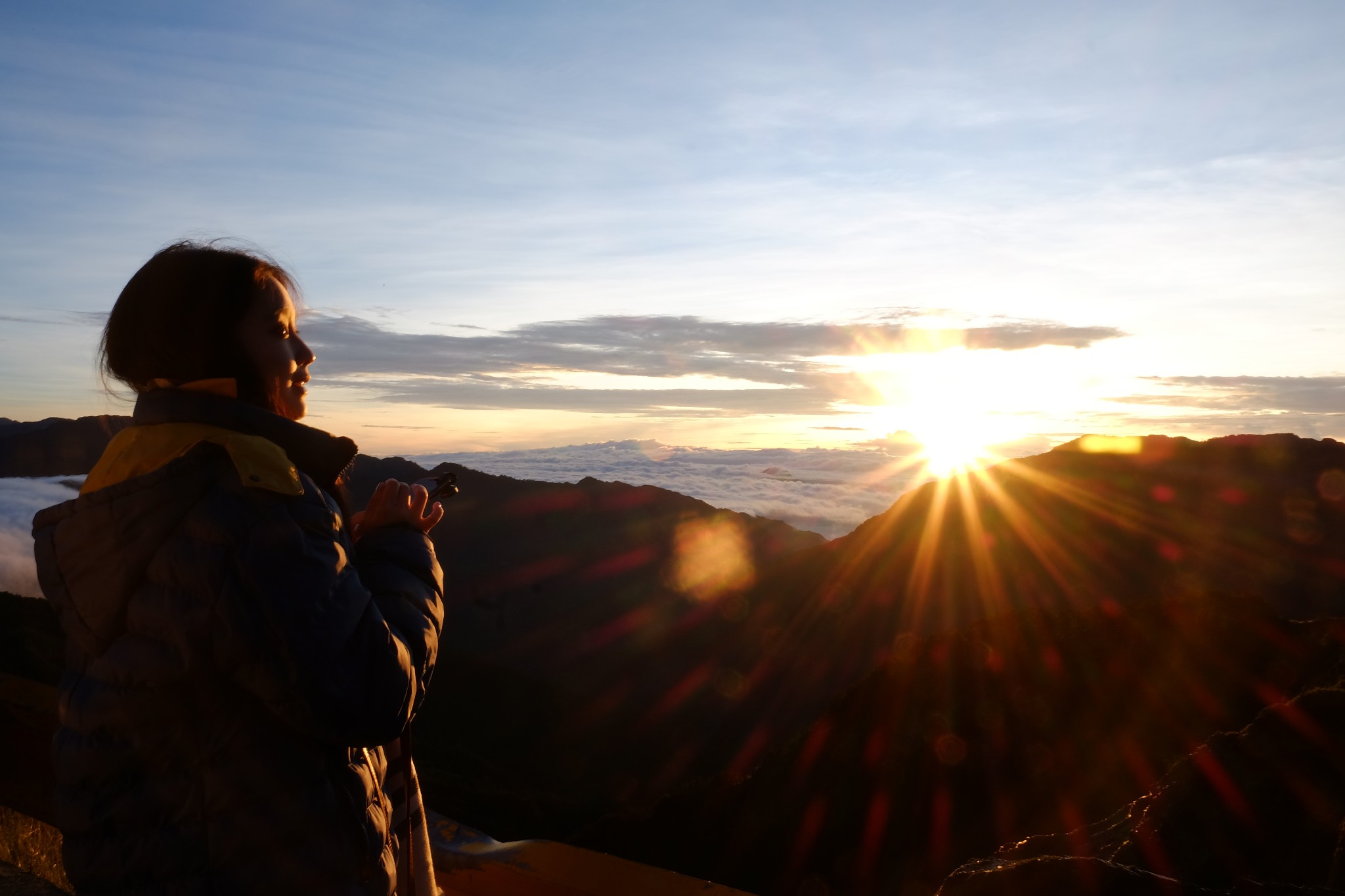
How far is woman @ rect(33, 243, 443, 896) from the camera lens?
1433 mm

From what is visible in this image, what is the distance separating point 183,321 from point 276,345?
0.53ft

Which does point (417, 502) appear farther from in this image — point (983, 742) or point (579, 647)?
point (579, 647)

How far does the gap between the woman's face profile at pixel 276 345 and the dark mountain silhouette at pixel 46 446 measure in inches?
1625

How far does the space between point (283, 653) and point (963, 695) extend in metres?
5.92

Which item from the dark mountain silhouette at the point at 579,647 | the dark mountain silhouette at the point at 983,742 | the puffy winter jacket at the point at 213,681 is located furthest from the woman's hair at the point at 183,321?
the dark mountain silhouette at the point at 983,742

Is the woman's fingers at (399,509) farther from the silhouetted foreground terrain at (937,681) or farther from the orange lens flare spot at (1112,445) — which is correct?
the orange lens flare spot at (1112,445)

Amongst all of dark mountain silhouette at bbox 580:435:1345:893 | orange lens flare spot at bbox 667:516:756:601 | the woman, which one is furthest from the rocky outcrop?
orange lens flare spot at bbox 667:516:756:601

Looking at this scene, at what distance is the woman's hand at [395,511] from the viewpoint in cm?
177

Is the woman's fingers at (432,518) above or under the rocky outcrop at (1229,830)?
above

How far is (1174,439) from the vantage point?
27125 millimetres

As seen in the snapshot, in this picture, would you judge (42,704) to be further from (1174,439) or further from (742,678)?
(742,678)

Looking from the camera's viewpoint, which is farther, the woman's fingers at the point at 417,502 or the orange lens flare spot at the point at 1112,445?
the orange lens flare spot at the point at 1112,445

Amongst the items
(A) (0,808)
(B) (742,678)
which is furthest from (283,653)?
(B) (742,678)

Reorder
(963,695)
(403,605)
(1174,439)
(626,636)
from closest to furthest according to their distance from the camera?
(403,605) → (963,695) → (1174,439) → (626,636)
